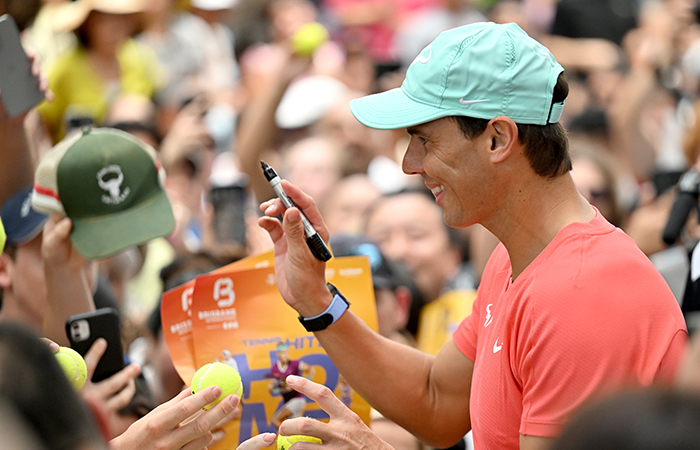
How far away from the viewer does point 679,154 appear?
6.97 metres

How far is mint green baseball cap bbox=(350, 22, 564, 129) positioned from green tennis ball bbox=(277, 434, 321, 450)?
0.80 m

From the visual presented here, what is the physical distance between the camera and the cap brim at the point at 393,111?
80.6 inches

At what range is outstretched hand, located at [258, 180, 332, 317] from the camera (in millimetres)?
2344

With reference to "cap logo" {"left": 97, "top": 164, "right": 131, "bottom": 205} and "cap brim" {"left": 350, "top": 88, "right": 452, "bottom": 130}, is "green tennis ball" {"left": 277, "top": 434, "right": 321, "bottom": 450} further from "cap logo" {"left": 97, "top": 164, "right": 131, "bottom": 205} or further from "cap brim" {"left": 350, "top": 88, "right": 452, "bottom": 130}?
"cap logo" {"left": 97, "top": 164, "right": 131, "bottom": 205}

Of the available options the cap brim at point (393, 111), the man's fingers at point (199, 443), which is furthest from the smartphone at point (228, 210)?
the man's fingers at point (199, 443)

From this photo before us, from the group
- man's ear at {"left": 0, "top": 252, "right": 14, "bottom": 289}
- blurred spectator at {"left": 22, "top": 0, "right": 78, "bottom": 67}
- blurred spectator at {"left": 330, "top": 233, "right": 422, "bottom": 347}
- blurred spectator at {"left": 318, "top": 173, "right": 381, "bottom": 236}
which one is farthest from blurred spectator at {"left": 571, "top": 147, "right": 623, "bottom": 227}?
blurred spectator at {"left": 22, "top": 0, "right": 78, "bottom": 67}

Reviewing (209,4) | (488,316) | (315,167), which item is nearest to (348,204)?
(315,167)

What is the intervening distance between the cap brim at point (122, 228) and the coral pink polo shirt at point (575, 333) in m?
1.50

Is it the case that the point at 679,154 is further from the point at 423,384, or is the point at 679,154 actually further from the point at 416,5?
the point at 423,384

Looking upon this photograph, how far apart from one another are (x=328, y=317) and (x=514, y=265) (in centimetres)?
57

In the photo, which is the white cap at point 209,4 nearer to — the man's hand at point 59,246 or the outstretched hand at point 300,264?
the man's hand at point 59,246

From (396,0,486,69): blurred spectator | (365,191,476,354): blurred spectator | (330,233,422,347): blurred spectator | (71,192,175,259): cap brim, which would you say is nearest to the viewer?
(71,192,175,259): cap brim

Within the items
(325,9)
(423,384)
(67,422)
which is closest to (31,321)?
(423,384)

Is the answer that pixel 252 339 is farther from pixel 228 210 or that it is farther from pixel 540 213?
pixel 228 210
